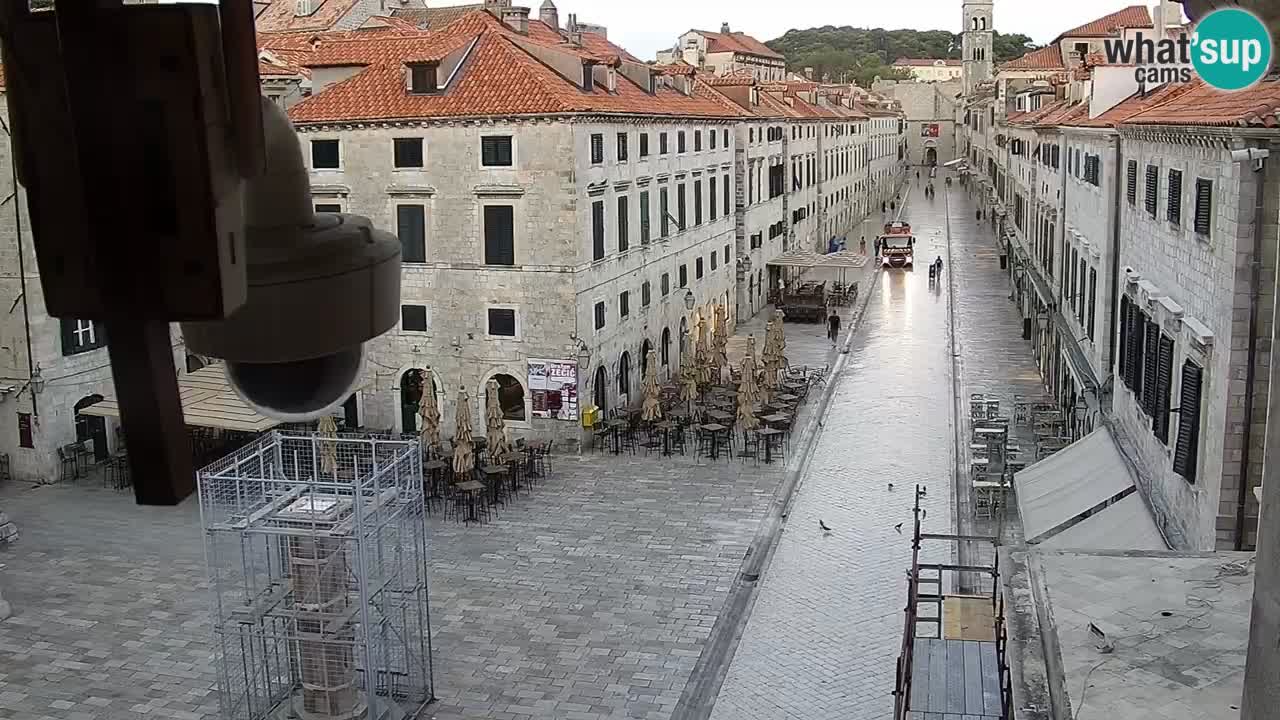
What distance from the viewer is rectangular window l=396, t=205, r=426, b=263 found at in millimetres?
27203

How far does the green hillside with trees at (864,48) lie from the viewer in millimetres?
141375

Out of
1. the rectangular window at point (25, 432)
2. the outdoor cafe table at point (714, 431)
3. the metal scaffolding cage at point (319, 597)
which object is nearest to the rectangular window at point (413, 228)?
the outdoor cafe table at point (714, 431)

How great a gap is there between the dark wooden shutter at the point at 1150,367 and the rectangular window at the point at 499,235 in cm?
1465

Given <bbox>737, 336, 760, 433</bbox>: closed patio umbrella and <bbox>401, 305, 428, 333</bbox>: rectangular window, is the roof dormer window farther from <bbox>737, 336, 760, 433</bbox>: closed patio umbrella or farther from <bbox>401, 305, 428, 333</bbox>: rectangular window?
<bbox>737, 336, 760, 433</bbox>: closed patio umbrella

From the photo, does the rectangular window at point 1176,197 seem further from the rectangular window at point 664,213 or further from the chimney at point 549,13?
the chimney at point 549,13

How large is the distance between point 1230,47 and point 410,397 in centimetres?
2275

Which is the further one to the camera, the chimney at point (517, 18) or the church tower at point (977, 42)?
the church tower at point (977, 42)

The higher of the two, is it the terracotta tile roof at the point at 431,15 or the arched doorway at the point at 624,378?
the terracotta tile roof at the point at 431,15

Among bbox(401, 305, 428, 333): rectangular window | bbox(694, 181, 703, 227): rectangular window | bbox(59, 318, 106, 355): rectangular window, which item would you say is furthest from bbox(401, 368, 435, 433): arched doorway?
bbox(694, 181, 703, 227): rectangular window

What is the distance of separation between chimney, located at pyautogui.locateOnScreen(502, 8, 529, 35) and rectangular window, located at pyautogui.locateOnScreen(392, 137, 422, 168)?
29.3 ft

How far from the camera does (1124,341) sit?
57.1 feet

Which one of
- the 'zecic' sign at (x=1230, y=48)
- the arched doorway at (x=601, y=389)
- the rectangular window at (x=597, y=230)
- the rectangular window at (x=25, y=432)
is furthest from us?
the arched doorway at (x=601, y=389)

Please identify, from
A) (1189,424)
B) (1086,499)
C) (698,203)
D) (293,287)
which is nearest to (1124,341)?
(1086,499)

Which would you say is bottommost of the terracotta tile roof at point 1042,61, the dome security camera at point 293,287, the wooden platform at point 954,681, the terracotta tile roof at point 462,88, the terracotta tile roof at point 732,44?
the wooden platform at point 954,681
